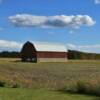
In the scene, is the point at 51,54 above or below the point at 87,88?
above

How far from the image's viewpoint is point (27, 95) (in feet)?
52.9

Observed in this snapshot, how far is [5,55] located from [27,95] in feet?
372

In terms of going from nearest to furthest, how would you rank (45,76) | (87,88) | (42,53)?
(87,88) → (45,76) → (42,53)

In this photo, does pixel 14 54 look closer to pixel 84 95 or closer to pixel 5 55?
pixel 5 55

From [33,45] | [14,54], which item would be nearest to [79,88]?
[33,45]

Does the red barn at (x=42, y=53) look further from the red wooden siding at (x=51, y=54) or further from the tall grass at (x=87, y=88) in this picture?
the tall grass at (x=87, y=88)

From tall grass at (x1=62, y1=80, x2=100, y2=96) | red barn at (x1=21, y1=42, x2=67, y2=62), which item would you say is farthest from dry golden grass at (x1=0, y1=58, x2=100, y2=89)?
red barn at (x1=21, y1=42, x2=67, y2=62)

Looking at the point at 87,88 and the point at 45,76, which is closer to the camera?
the point at 87,88

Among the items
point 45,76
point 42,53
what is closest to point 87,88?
point 45,76

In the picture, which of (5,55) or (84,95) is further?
(5,55)

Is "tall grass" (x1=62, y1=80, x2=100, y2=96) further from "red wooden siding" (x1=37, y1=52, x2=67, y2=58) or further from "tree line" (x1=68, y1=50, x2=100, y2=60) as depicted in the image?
"tree line" (x1=68, y1=50, x2=100, y2=60)

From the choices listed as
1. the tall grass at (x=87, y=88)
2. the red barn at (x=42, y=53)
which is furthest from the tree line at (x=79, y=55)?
the tall grass at (x=87, y=88)

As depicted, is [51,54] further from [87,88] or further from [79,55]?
[87,88]

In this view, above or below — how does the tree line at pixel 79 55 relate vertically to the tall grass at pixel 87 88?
above
